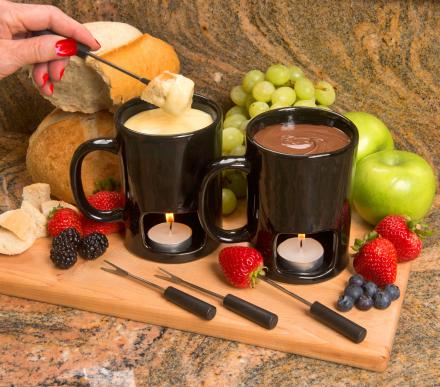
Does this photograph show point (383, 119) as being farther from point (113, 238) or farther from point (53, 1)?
point (53, 1)

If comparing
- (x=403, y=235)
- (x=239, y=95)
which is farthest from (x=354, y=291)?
(x=239, y=95)

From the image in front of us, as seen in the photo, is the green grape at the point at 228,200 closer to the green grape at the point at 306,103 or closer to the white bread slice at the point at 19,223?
the green grape at the point at 306,103

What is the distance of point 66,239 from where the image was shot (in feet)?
3.44

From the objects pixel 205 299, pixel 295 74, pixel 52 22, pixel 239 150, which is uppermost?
pixel 52 22

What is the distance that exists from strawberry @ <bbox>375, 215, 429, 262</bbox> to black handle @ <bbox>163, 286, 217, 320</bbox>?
0.30m

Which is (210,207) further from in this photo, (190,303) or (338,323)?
(338,323)

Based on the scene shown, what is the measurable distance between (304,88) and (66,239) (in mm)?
479

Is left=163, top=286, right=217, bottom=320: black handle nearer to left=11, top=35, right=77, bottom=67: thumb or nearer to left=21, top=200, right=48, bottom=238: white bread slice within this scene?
left=21, top=200, right=48, bottom=238: white bread slice

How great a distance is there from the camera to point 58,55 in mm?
1043

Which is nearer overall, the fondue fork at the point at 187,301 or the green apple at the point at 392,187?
the fondue fork at the point at 187,301

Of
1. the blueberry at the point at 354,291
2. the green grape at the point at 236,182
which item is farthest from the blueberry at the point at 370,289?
the green grape at the point at 236,182

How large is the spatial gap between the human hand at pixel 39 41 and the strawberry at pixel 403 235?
1.77ft

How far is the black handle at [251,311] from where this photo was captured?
0.90m

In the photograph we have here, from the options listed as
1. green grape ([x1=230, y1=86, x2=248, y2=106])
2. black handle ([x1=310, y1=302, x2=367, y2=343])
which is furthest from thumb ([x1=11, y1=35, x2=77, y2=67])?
black handle ([x1=310, y1=302, x2=367, y2=343])
